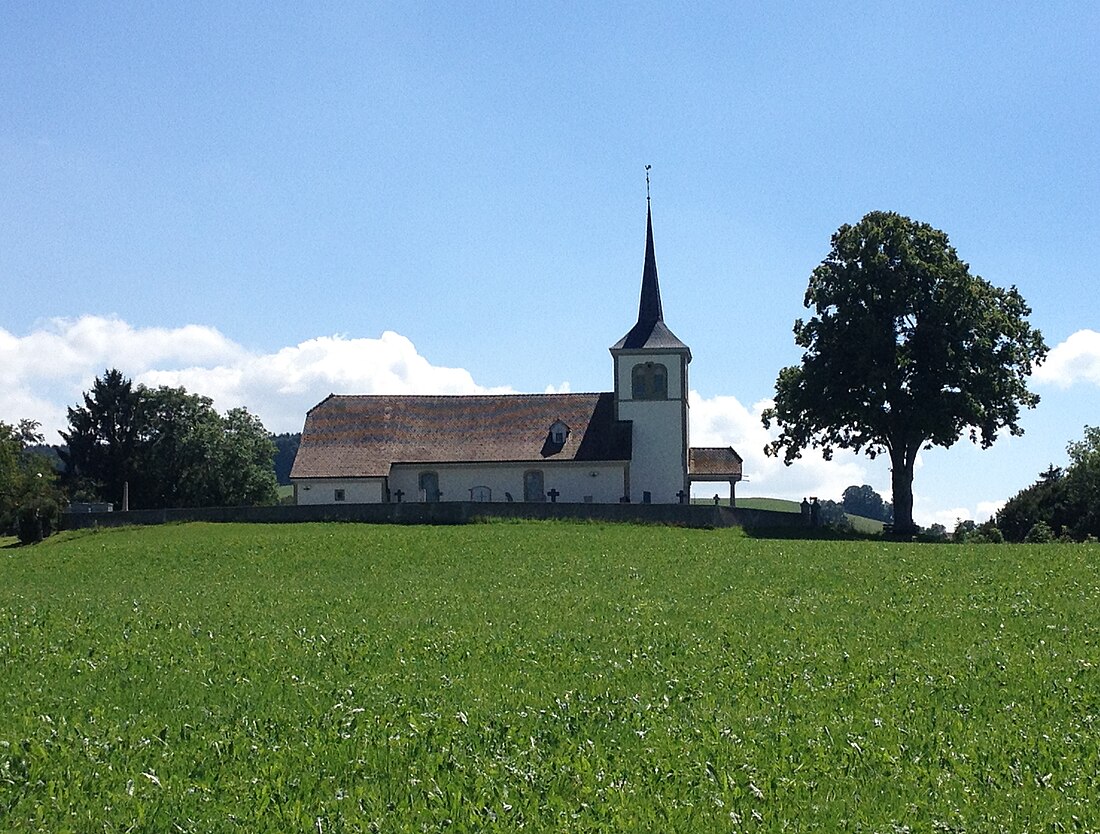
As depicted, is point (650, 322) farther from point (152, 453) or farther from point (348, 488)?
point (152, 453)

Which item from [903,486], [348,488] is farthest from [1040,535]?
[348,488]

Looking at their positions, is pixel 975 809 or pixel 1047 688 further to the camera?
pixel 1047 688

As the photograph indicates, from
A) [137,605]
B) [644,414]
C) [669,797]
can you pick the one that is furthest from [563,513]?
[669,797]

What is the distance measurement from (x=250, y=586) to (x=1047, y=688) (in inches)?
792

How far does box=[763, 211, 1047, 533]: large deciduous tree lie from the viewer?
49.4 meters

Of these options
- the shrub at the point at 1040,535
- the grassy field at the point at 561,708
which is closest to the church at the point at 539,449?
the shrub at the point at 1040,535

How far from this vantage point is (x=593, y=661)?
15.6 meters

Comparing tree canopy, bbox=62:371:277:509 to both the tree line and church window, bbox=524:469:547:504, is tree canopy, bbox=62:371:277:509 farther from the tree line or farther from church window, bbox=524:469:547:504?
church window, bbox=524:469:547:504

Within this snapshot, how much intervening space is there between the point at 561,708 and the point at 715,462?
5010cm

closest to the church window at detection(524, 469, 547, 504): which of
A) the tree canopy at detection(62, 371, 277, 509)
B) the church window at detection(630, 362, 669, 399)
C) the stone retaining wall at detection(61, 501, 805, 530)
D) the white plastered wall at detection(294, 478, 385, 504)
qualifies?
the church window at detection(630, 362, 669, 399)

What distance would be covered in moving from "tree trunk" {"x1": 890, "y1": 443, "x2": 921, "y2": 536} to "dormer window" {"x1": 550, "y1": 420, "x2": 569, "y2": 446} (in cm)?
1679

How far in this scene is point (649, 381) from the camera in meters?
60.0

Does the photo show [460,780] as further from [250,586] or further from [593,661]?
[250,586]

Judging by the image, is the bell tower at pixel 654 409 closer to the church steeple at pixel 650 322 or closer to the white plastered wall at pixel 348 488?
the church steeple at pixel 650 322
